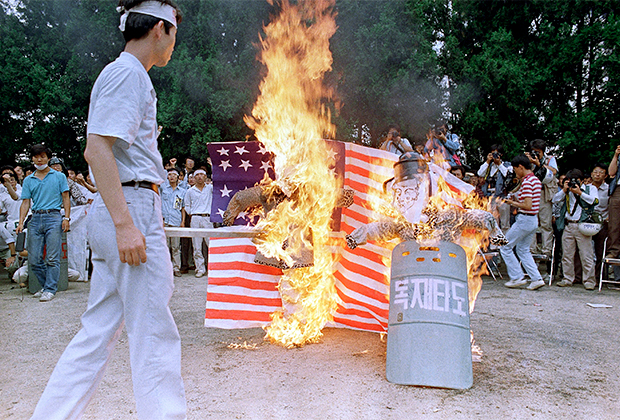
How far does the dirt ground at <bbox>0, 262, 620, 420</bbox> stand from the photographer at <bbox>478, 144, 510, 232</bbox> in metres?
4.42

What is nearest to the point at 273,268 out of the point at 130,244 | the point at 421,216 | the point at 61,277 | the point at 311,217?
the point at 311,217

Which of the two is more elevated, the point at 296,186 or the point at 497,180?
the point at 497,180

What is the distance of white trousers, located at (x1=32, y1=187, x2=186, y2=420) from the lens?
7.00 feet

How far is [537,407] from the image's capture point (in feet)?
10.8

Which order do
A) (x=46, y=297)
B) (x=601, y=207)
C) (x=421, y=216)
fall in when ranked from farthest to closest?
(x=601, y=207)
(x=46, y=297)
(x=421, y=216)

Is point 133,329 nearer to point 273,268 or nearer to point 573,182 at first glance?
point 273,268

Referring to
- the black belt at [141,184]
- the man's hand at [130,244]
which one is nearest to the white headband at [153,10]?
the black belt at [141,184]

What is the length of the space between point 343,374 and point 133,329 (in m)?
2.20

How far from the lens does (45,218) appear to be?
7254mm

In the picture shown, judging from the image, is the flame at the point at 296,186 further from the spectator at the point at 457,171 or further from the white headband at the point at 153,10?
the spectator at the point at 457,171

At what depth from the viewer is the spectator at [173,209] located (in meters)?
9.99

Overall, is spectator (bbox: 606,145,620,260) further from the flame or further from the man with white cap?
the man with white cap

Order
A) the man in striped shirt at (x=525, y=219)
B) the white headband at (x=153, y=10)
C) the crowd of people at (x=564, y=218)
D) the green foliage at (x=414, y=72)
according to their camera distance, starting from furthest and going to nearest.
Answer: the green foliage at (x=414, y=72), the crowd of people at (x=564, y=218), the man in striped shirt at (x=525, y=219), the white headband at (x=153, y=10)

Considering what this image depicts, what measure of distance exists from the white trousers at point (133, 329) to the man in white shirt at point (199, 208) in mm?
7495
